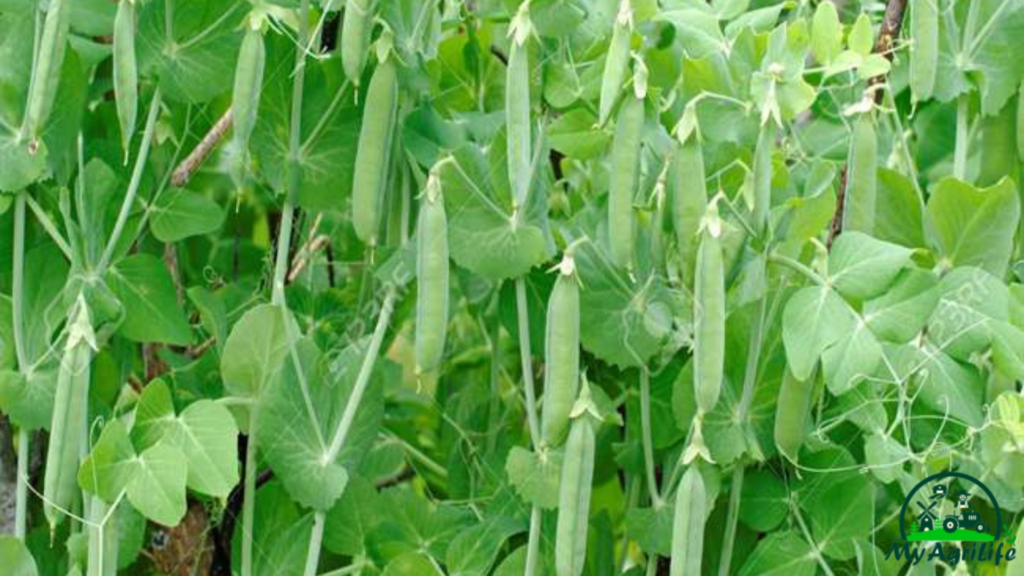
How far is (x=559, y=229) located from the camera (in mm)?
1437

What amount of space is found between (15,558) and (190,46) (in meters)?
0.50

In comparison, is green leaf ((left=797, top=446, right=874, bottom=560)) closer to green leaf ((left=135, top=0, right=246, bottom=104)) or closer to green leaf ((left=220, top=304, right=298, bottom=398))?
green leaf ((left=220, top=304, right=298, bottom=398))

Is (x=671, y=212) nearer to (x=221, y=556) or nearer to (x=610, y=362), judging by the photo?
(x=610, y=362)

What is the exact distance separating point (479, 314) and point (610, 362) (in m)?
0.36

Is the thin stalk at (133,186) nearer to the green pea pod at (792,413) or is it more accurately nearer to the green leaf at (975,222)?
the green pea pod at (792,413)

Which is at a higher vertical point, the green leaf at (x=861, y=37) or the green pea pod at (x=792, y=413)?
the green leaf at (x=861, y=37)

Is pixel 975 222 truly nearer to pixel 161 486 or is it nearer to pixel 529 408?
pixel 529 408

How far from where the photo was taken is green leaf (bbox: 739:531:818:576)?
4.71 ft

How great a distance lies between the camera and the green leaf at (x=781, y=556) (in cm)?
144

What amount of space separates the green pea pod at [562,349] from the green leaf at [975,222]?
0.39 meters

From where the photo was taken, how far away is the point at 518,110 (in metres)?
1.33

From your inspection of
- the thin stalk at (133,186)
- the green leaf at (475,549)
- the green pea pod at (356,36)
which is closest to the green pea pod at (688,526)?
the green leaf at (475,549)

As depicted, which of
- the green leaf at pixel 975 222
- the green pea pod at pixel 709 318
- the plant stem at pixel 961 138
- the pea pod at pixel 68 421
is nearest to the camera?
the green pea pod at pixel 709 318

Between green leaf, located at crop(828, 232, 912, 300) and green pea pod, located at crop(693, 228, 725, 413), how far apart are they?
0.13 metres
